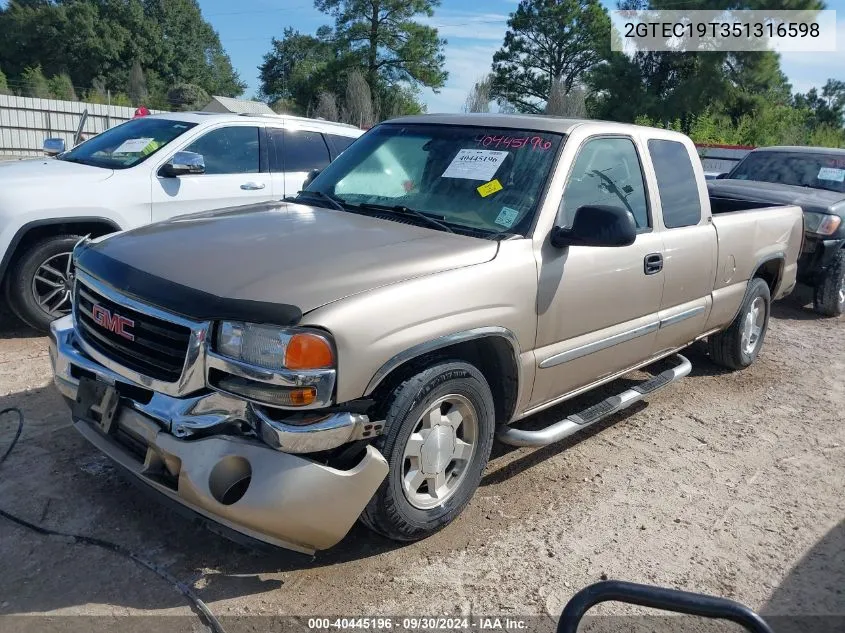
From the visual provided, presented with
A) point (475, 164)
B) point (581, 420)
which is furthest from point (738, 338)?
point (475, 164)

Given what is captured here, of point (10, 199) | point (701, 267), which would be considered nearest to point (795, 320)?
point (701, 267)

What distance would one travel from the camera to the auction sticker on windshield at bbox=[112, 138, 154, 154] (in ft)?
20.3

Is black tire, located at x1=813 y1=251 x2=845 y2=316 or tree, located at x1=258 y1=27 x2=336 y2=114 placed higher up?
tree, located at x1=258 y1=27 x2=336 y2=114

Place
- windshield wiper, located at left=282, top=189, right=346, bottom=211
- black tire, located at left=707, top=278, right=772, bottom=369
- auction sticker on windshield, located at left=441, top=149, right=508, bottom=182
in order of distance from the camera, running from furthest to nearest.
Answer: black tire, located at left=707, top=278, right=772, bottom=369
windshield wiper, located at left=282, top=189, right=346, bottom=211
auction sticker on windshield, located at left=441, top=149, right=508, bottom=182

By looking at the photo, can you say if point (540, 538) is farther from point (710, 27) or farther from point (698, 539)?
point (710, 27)

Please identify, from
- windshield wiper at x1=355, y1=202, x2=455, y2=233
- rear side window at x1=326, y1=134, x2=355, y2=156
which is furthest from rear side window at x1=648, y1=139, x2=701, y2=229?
rear side window at x1=326, y1=134, x2=355, y2=156

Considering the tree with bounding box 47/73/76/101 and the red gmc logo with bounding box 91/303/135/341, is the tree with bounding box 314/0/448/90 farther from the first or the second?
the red gmc logo with bounding box 91/303/135/341

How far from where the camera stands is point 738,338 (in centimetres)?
580

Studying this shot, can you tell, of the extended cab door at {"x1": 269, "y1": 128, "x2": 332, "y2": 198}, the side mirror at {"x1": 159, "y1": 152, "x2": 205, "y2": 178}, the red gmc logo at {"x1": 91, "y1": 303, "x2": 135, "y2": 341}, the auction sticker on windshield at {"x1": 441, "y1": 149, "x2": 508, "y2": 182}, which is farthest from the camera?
the extended cab door at {"x1": 269, "y1": 128, "x2": 332, "y2": 198}

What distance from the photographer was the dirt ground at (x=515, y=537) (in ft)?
9.30

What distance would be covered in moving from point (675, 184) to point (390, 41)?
173ft

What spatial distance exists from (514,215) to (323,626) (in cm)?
205

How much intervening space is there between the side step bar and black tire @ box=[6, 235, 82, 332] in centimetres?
372

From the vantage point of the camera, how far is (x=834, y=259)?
809cm
